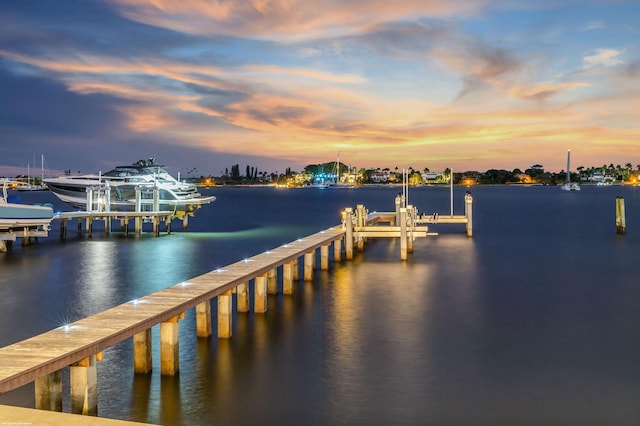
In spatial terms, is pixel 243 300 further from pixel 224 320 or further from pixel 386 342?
pixel 386 342

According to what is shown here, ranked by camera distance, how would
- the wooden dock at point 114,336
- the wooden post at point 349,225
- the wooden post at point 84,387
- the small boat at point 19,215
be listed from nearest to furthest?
the wooden dock at point 114,336, the wooden post at point 84,387, the wooden post at point 349,225, the small boat at point 19,215

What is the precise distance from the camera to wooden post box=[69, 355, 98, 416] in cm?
998

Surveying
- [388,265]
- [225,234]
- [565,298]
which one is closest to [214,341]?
[565,298]

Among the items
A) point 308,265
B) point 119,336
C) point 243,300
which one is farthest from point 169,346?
point 308,265

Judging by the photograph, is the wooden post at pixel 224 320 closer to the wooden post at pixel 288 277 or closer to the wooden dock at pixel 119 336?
the wooden dock at pixel 119 336

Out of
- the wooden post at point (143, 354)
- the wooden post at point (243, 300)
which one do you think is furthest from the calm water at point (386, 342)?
the wooden post at point (243, 300)

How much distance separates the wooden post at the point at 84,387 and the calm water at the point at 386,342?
2.03m

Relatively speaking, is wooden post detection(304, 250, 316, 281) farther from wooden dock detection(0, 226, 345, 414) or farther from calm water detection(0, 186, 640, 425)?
wooden dock detection(0, 226, 345, 414)

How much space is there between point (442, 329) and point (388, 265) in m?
12.5

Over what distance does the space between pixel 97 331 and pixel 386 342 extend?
28.5 ft

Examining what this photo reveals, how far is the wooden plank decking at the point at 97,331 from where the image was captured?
363 inches

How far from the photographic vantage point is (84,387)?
10.1 m

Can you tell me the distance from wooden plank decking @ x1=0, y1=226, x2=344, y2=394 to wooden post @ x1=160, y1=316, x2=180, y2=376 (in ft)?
0.73

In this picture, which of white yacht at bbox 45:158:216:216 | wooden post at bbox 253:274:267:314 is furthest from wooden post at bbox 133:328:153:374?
white yacht at bbox 45:158:216:216
